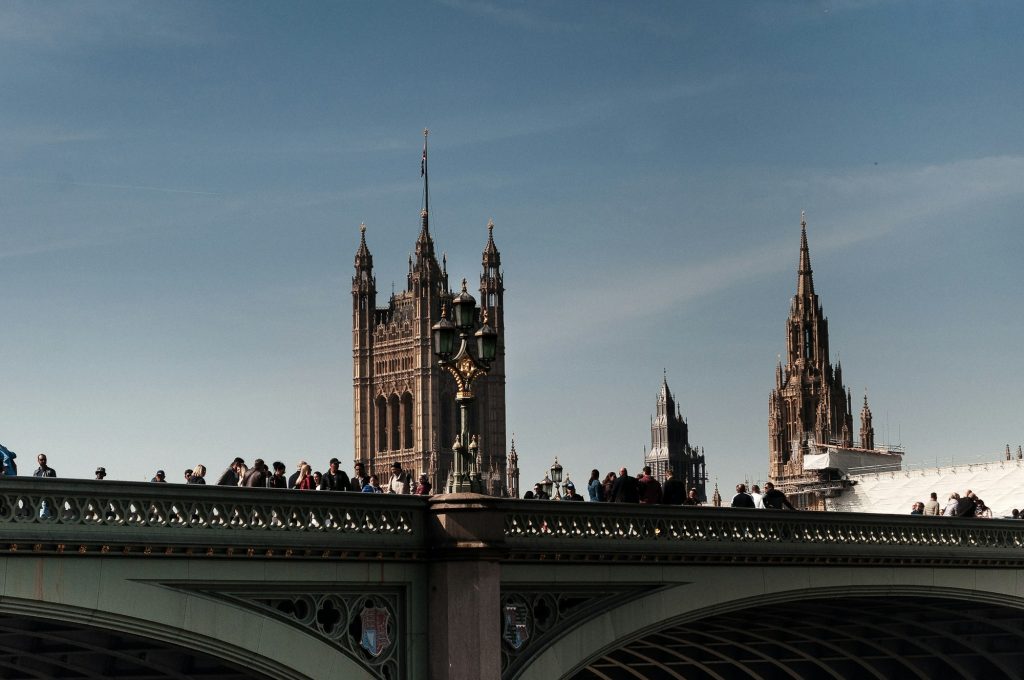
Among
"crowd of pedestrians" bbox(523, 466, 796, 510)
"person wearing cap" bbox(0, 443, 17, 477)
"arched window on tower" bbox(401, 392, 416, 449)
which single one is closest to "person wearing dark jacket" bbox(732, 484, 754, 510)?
"crowd of pedestrians" bbox(523, 466, 796, 510)

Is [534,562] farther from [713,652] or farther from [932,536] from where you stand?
[713,652]

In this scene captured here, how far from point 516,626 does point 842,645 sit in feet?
67.6

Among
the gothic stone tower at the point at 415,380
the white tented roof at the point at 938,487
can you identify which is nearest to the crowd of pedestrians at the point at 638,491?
the white tented roof at the point at 938,487

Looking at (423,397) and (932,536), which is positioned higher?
(423,397)

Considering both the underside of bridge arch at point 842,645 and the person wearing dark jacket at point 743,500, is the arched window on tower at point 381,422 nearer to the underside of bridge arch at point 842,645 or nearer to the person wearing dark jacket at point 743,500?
the underside of bridge arch at point 842,645

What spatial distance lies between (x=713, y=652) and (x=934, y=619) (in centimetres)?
567

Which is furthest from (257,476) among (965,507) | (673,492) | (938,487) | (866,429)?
(866,429)

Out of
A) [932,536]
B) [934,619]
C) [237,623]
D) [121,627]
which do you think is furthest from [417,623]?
[934,619]

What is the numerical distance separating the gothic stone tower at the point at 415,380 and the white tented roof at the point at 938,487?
72.8 m

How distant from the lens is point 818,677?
47219 mm

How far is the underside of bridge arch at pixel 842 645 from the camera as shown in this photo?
38.2 metres

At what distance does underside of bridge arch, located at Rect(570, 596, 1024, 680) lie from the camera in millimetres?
38250

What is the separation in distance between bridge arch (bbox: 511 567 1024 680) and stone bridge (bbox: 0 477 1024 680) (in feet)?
0.21

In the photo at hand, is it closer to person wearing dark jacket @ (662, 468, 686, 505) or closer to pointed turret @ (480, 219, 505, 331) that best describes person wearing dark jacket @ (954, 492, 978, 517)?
person wearing dark jacket @ (662, 468, 686, 505)
